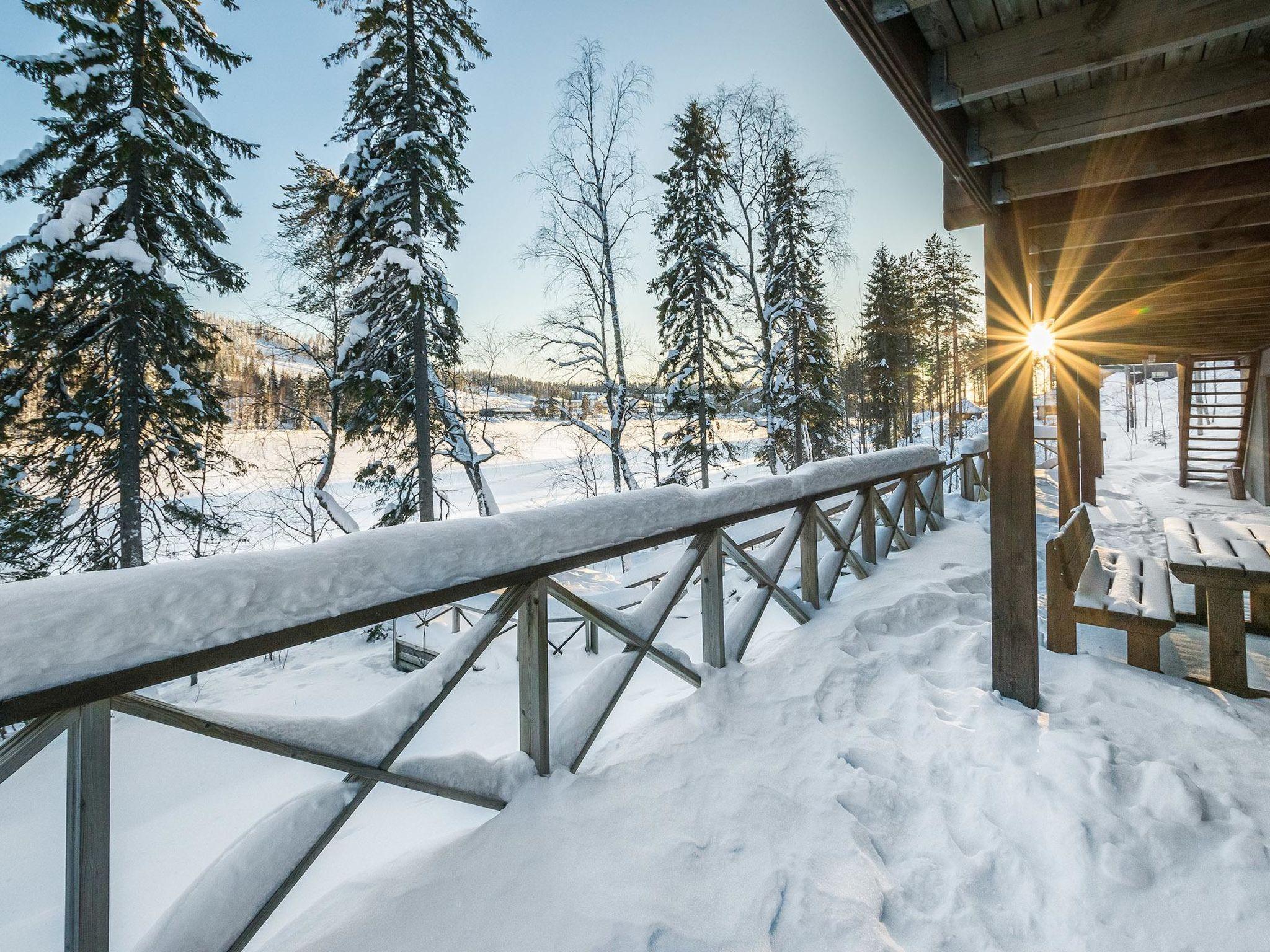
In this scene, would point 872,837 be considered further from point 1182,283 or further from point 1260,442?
point 1260,442

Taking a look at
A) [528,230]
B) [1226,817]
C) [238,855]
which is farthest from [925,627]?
[528,230]

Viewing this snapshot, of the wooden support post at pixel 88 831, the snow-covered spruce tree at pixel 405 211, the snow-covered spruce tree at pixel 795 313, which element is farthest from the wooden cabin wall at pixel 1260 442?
the snow-covered spruce tree at pixel 405 211

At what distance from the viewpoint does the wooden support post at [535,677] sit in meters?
2.11

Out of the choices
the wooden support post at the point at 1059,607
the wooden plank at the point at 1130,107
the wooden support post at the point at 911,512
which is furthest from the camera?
the wooden support post at the point at 911,512

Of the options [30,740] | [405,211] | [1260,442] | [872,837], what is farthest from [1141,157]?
[405,211]

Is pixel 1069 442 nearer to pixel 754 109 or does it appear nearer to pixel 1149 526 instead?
pixel 1149 526

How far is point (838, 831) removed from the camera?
6.36 feet

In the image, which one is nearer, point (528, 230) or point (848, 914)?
point (848, 914)

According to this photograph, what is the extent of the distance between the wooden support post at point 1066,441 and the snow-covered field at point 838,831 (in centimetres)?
372

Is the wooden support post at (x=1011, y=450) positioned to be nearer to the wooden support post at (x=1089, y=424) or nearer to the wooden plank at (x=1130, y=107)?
the wooden plank at (x=1130, y=107)

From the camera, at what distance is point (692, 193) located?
13859 millimetres

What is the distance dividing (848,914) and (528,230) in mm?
15918

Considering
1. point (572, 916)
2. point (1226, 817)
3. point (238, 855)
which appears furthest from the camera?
point (1226, 817)

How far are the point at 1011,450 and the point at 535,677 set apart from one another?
8.85 feet
